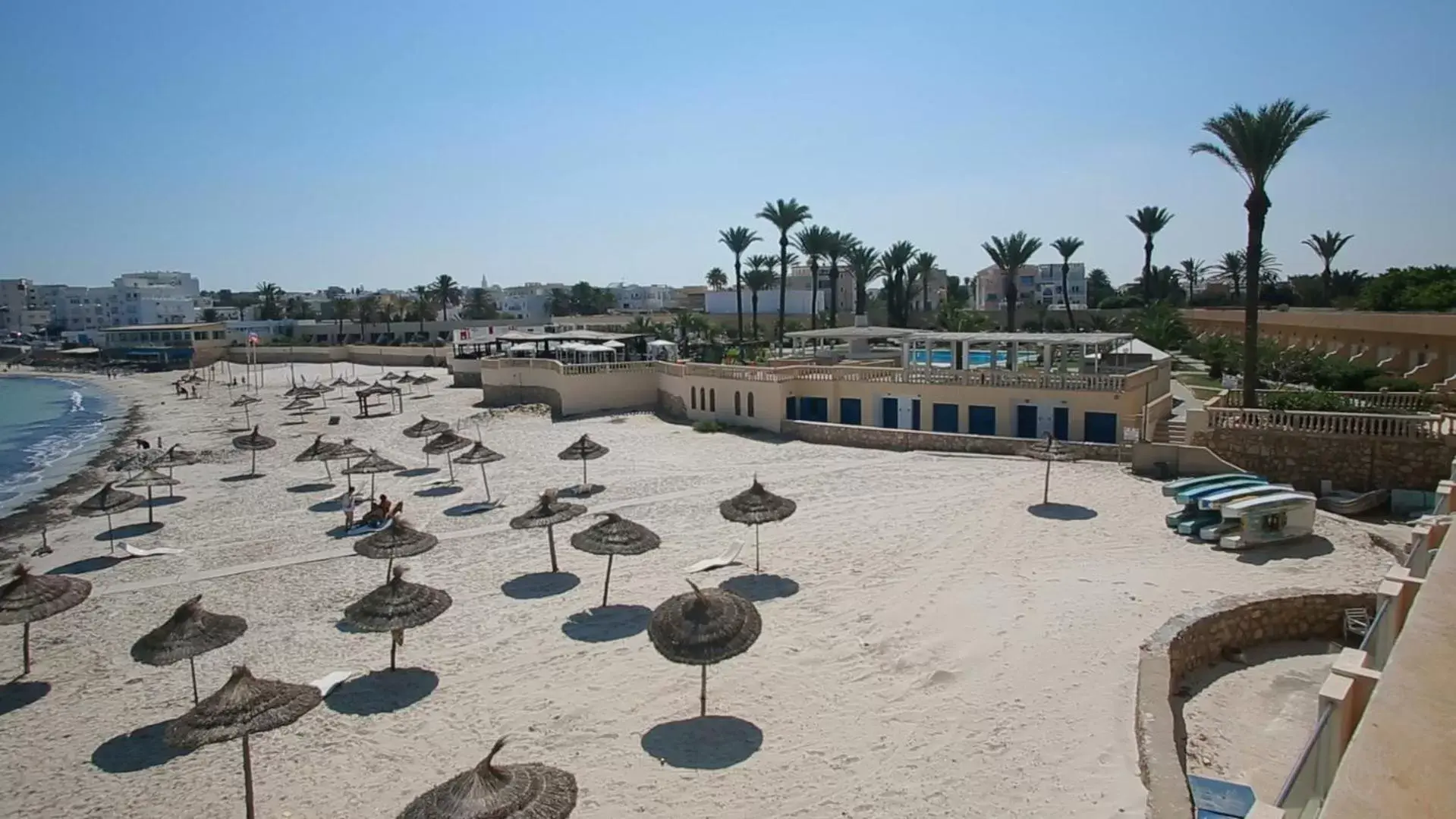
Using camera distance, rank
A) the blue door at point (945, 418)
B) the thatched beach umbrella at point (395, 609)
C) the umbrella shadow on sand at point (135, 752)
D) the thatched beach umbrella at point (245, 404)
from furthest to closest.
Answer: the thatched beach umbrella at point (245, 404) < the blue door at point (945, 418) < the thatched beach umbrella at point (395, 609) < the umbrella shadow on sand at point (135, 752)

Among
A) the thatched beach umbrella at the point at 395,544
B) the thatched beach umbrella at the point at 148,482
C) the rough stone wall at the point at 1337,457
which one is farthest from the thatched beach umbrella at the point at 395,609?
the rough stone wall at the point at 1337,457

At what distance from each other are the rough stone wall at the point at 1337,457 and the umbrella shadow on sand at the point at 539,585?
19274 mm

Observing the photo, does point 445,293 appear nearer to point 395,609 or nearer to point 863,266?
point 863,266

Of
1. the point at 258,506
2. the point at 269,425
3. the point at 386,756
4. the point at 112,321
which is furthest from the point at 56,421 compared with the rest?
the point at 112,321

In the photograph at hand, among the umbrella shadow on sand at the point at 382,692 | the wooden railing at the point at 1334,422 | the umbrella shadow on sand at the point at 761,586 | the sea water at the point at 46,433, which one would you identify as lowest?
the sea water at the point at 46,433

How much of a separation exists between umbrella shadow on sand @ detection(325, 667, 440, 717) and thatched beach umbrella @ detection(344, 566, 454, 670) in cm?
39

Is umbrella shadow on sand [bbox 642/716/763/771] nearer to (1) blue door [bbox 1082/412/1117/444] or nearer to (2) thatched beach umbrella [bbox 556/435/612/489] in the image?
(2) thatched beach umbrella [bbox 556/435/612/489]

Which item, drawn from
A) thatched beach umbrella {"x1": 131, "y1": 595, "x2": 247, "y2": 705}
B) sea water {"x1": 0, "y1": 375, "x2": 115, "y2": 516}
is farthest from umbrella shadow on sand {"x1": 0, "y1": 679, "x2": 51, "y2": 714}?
sea water {"x1": 0, "y1": 375, "x2": 115, "y2": 516}

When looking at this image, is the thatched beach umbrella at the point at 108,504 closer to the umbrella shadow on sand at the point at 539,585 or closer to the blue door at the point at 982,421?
the umbrella shadow on sand at the point at 539,585

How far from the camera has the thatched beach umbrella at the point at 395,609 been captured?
13.6m

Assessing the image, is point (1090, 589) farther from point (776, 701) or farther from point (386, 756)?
point (386, 756)

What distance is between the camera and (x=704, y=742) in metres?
11.6

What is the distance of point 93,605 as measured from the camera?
18.8m

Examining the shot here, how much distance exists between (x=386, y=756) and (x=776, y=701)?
18.3 ft
